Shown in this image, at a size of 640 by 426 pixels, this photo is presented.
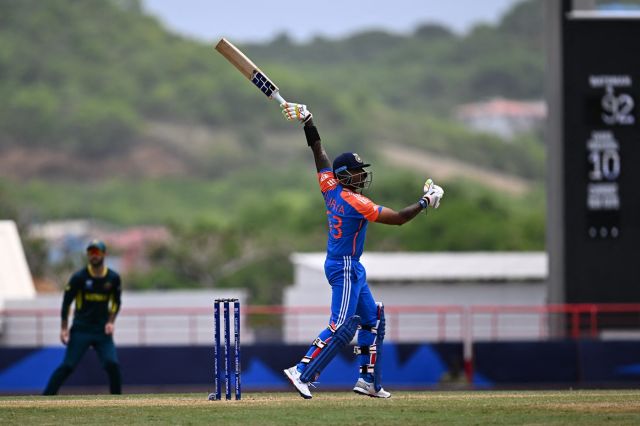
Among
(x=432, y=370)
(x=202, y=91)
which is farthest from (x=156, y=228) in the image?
(x=432, y=370)

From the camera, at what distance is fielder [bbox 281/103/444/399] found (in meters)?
12.3

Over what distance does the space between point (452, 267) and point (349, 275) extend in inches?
1014

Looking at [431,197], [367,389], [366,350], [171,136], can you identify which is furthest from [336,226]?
[171,136]

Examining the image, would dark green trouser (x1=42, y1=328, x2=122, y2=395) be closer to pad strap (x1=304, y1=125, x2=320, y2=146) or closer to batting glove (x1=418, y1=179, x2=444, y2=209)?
pad strap (x1=304, y1=125, x2=320, y2=146)

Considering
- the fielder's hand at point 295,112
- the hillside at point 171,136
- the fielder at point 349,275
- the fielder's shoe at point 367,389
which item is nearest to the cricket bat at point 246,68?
the fielder's hand at point 295,112

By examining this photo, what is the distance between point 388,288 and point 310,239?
165 feet

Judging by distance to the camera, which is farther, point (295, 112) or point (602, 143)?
point (602, 143)

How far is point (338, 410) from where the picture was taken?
38.0ft

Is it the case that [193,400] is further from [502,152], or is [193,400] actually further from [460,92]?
[460,92]

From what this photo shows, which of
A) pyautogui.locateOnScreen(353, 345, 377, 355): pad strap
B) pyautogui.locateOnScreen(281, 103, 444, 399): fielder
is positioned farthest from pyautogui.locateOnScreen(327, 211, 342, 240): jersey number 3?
pyautogui.locateOnScreen(353, 345, 377, 355): pad strap

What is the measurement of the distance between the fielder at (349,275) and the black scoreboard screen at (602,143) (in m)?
11.9

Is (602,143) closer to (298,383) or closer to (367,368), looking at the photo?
(367,368)

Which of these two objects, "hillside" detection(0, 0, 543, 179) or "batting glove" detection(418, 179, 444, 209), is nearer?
"batting glove" detection(418, 179, 444, 209)

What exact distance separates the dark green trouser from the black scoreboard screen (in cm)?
1050
